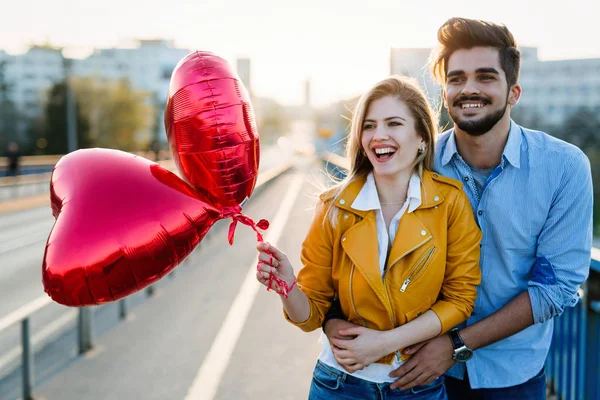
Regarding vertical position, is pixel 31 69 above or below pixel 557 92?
above

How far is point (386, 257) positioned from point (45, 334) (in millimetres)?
5292

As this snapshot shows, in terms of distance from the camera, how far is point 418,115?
2365mm

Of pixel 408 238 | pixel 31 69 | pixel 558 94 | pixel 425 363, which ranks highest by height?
pixel 408 238

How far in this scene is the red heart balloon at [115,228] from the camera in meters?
1.92

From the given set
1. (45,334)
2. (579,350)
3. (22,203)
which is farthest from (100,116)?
(579,350)

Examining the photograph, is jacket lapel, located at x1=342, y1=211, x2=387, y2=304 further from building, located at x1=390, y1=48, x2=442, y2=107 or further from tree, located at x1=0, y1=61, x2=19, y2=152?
tree, located at x1=0, y1=61, x2=19, y2=152

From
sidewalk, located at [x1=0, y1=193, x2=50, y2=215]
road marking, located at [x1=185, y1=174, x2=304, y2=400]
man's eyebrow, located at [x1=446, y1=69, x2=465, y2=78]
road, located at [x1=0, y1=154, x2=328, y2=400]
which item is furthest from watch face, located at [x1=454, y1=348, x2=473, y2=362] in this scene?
sidewalk, located at [x1=0, y1=193, x2=50, y2=215]

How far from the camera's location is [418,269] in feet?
7.30

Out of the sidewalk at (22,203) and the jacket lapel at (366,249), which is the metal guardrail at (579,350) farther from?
the sidewalk at (22,203)

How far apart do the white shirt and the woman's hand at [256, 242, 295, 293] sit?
0.35m

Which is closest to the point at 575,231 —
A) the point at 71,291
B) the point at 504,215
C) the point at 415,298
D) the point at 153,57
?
the point at 504,215

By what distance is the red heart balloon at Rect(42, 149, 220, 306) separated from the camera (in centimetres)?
192

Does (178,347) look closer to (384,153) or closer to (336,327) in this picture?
(336,327)

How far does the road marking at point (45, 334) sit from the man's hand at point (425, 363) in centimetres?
457
